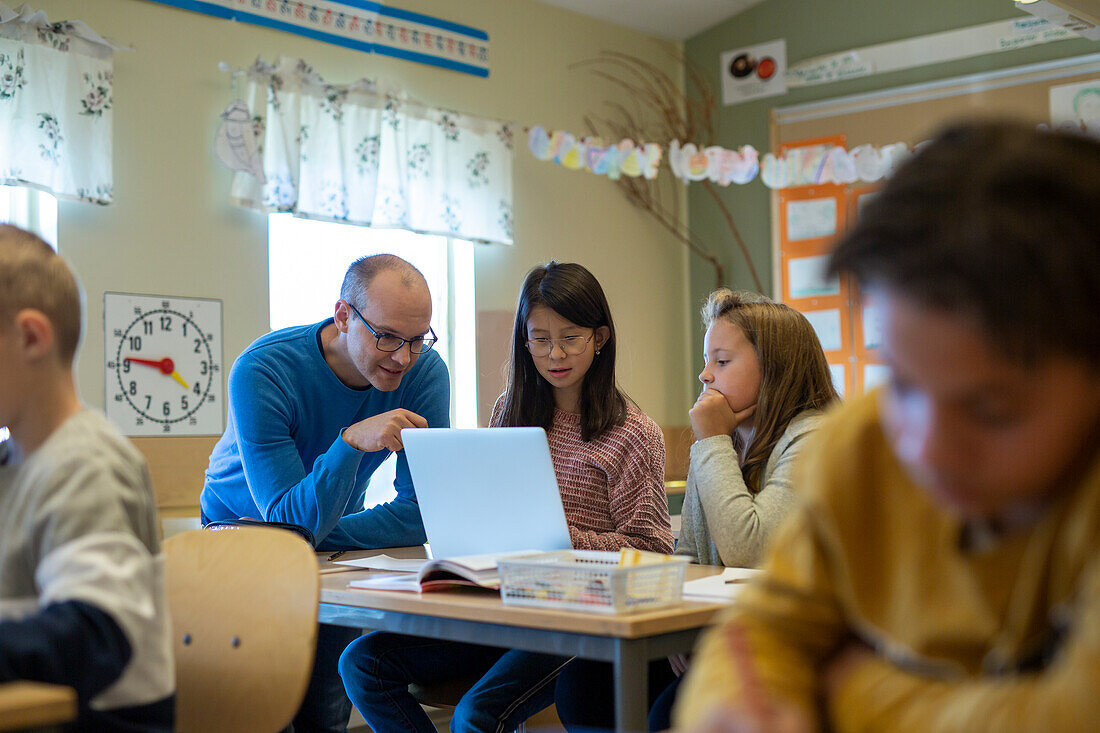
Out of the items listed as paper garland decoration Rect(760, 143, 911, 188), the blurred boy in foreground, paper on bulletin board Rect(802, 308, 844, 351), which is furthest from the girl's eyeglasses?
paper on bulletin board Rect(802, 308, 844, 351)

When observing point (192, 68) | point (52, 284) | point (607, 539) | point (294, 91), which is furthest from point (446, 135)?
point (52, 284)

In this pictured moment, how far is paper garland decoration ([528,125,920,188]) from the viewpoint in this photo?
442 cm

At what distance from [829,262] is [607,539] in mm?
1448

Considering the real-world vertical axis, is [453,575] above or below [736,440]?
below

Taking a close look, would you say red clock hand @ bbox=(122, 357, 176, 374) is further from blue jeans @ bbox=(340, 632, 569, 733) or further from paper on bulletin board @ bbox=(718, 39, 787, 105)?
paper on bulletin board @ bbox=(718, 39, 787, 105)

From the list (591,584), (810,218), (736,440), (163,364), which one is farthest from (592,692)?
(810,218)

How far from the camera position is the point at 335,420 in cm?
238

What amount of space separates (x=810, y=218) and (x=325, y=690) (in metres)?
3.35

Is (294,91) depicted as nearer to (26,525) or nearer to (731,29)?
(731,29)

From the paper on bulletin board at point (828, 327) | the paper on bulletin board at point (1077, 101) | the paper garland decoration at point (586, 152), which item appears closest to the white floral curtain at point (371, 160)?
the paper garland decoration at point (586, 152)

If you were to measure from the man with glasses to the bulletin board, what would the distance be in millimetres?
2525

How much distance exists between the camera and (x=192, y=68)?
142 inches

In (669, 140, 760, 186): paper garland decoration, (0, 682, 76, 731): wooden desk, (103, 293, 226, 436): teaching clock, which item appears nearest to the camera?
(0, 682, 76, 731): wooden desk

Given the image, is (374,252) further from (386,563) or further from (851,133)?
(386,563)
